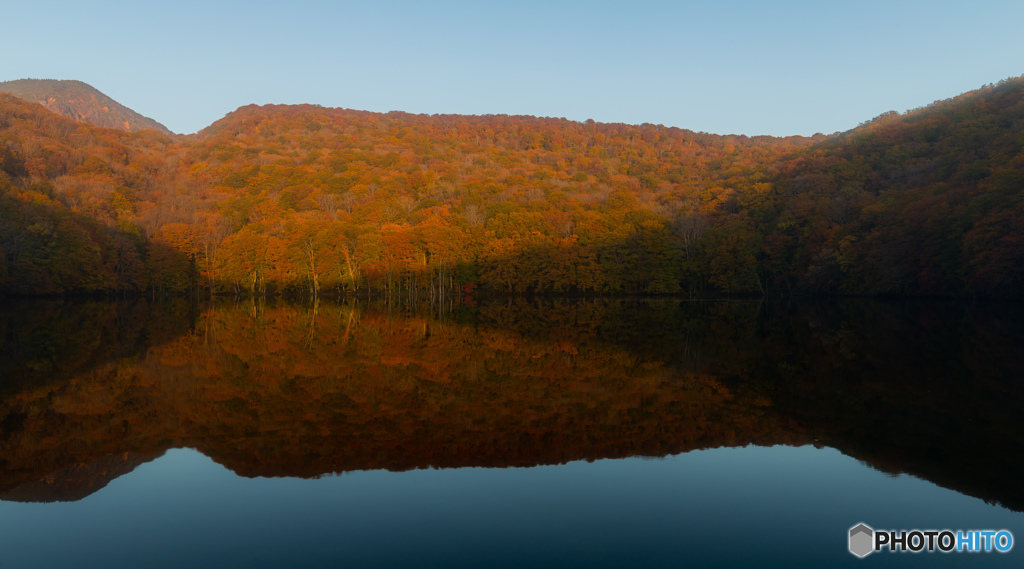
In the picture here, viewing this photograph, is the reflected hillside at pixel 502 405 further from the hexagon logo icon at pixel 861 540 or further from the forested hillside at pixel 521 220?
the forested hillside at pixel 521 220

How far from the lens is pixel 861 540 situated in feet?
14.8

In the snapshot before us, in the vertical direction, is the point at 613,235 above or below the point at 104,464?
above

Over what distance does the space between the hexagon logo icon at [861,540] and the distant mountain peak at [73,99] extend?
175176mm

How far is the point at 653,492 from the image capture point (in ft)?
17.6

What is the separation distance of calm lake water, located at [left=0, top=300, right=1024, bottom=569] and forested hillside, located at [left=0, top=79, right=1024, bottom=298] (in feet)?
132

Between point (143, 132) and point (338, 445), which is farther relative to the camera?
point (143, 132)

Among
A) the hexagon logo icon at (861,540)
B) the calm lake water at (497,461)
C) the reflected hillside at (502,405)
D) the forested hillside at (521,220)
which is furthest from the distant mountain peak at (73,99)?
the hexagon logo icon at (861,540)

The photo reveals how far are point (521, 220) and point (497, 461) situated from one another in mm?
65609

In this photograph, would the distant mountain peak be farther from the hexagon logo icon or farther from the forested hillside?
the hexagon logo icon

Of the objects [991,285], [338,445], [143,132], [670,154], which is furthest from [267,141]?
[338,445]

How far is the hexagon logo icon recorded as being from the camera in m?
4.35

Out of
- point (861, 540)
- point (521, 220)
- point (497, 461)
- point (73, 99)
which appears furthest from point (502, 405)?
point (73, 99)

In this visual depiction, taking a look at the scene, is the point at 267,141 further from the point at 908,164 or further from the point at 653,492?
the point at 653,492

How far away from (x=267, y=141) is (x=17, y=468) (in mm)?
126390
